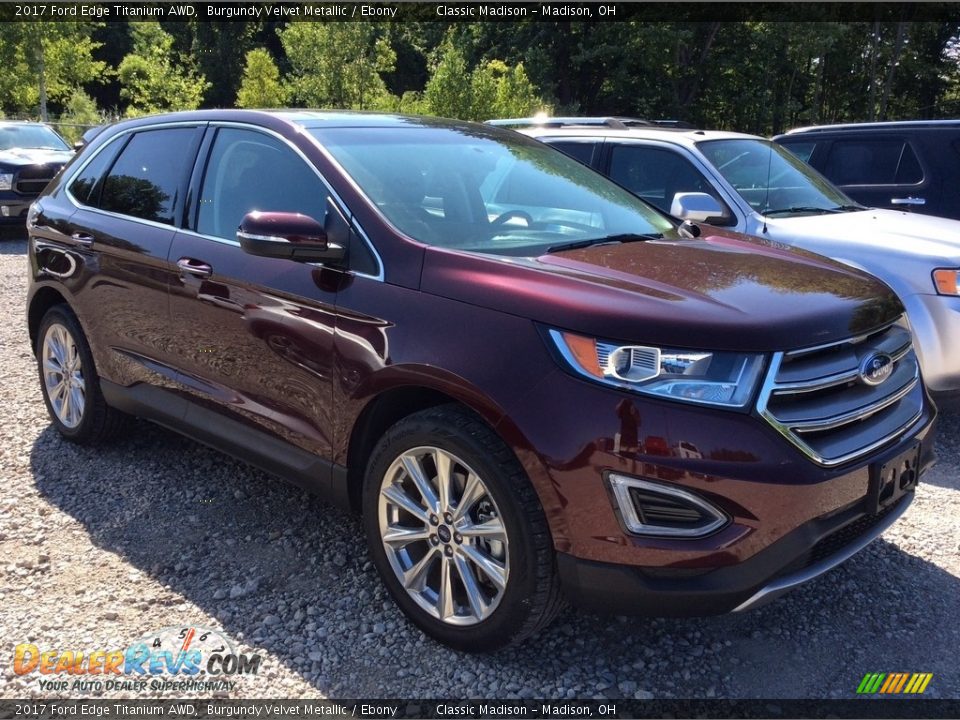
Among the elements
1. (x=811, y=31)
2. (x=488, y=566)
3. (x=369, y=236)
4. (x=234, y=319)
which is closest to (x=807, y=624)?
(x=488, y=566)

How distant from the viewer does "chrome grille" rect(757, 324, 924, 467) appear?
240 cm

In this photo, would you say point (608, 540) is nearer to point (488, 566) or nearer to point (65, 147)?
point (488, 566)

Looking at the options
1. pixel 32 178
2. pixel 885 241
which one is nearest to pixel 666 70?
pixel 32 178

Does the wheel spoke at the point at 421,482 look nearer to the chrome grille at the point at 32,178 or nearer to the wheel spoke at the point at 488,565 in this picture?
the wheel spoke at the point at 488,565

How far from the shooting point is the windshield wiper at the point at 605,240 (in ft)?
10.2

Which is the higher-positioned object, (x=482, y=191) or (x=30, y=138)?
(x=482, y=191)

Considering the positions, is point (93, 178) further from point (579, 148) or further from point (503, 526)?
point (579, 148)

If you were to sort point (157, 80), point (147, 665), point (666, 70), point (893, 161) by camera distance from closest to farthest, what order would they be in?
1. point (147, 665)
2. point (893, 161)
3. point (157, 80)
4. point (666, 70)

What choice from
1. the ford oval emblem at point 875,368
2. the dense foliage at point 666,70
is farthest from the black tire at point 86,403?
the dense foliage at point 666,70

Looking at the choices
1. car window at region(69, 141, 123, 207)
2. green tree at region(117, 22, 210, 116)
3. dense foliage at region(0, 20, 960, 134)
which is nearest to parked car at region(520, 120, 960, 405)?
car window at region(69, 141, 123, 207)

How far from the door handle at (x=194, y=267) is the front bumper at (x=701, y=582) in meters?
1.93

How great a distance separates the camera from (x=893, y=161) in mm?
7129

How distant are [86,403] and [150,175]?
125cm

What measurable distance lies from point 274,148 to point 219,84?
184 feet
